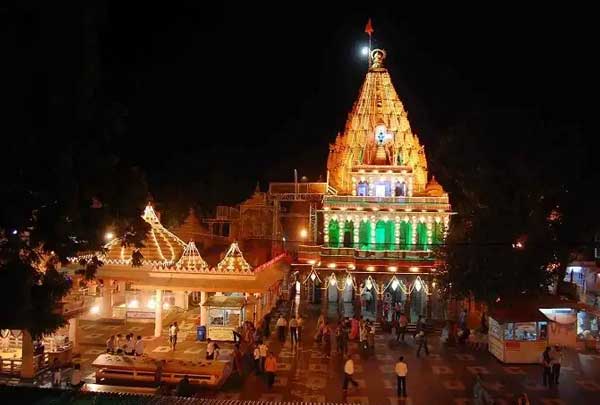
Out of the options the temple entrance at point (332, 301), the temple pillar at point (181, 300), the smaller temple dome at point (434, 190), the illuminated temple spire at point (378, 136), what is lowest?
the temple entrance at point (332, 301)

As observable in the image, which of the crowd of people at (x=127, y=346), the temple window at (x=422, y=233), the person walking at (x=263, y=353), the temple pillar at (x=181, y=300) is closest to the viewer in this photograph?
the person walking at (x=263, y=353)

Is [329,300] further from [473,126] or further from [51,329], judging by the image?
[51,329]

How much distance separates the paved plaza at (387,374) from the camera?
17.5 metres

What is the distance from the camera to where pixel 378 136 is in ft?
131

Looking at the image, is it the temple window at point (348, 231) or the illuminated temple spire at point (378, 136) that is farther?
the illuminated temple spire at point (378, 136)

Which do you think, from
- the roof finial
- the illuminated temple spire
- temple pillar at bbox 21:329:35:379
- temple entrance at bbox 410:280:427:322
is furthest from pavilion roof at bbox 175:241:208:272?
the roof finial

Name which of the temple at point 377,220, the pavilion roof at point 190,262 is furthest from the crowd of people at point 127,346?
the temple at point 377,220

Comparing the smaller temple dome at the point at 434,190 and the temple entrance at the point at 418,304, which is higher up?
the smaller temple dome at the point at 434,190

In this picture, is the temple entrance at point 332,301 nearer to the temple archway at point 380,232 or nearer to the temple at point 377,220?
the temple at point 377,220

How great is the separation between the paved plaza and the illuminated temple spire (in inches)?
632

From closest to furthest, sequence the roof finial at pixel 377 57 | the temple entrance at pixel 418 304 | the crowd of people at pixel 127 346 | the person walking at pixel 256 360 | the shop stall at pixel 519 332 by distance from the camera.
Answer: the person walking at pixel 256 360
the crowd of people at pixel 127 346
the shop stall at pixel 519 332
the temple entrance at pixel 418 304
the roof finial at pixel 377 57

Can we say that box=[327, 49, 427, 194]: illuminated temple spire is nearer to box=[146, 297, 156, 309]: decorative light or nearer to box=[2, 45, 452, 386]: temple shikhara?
box=[2, 45, 452, 386]: temple shikhara

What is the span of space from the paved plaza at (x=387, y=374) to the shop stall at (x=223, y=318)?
1072mm

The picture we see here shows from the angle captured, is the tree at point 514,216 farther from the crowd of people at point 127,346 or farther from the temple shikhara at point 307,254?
the crowd of people at point 127,346
